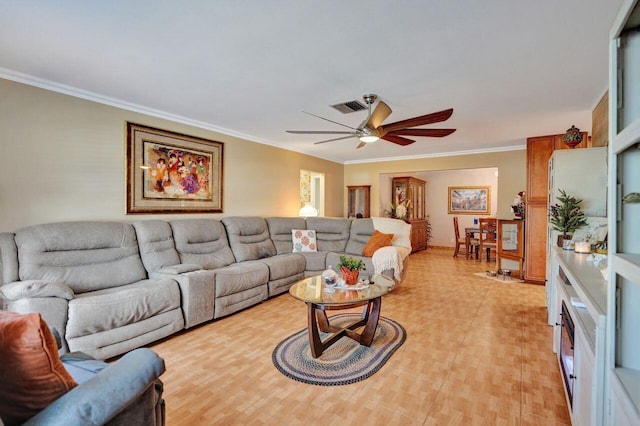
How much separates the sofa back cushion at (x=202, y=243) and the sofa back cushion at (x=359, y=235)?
194cm

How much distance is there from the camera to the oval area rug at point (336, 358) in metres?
2.19

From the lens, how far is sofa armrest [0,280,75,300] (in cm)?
210

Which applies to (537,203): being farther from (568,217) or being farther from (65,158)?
(65,158)

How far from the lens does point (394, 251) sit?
4.23 meters

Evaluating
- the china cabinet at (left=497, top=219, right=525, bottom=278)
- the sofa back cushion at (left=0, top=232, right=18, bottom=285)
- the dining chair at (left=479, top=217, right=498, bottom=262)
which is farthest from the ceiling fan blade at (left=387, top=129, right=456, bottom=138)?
the dining chair at (left=479, top=217, right=498, bottom=262)

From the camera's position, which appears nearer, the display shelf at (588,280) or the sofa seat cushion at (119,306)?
the display shelf at (588,280)

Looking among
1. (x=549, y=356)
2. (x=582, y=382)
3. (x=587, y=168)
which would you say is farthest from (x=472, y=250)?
(x=582, y=382)

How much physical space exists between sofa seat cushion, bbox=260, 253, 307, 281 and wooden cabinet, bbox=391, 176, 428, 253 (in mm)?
4094

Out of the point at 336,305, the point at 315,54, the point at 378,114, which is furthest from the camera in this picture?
the point at 378,114

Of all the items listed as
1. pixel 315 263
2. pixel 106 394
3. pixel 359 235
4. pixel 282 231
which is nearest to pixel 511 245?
pixel 359 235

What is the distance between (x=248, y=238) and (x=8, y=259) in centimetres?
251

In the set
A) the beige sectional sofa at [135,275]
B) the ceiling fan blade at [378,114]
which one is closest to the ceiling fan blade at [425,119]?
the ceiling fan blade at [378,114]

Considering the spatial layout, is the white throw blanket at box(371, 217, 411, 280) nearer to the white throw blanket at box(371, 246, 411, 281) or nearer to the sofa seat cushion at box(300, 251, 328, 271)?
the white throw blanket at box(371, 246, 411, 281)

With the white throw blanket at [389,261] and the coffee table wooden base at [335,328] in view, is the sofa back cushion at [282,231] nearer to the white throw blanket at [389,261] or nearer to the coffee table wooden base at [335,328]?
the white throw blanket at [389,261]
